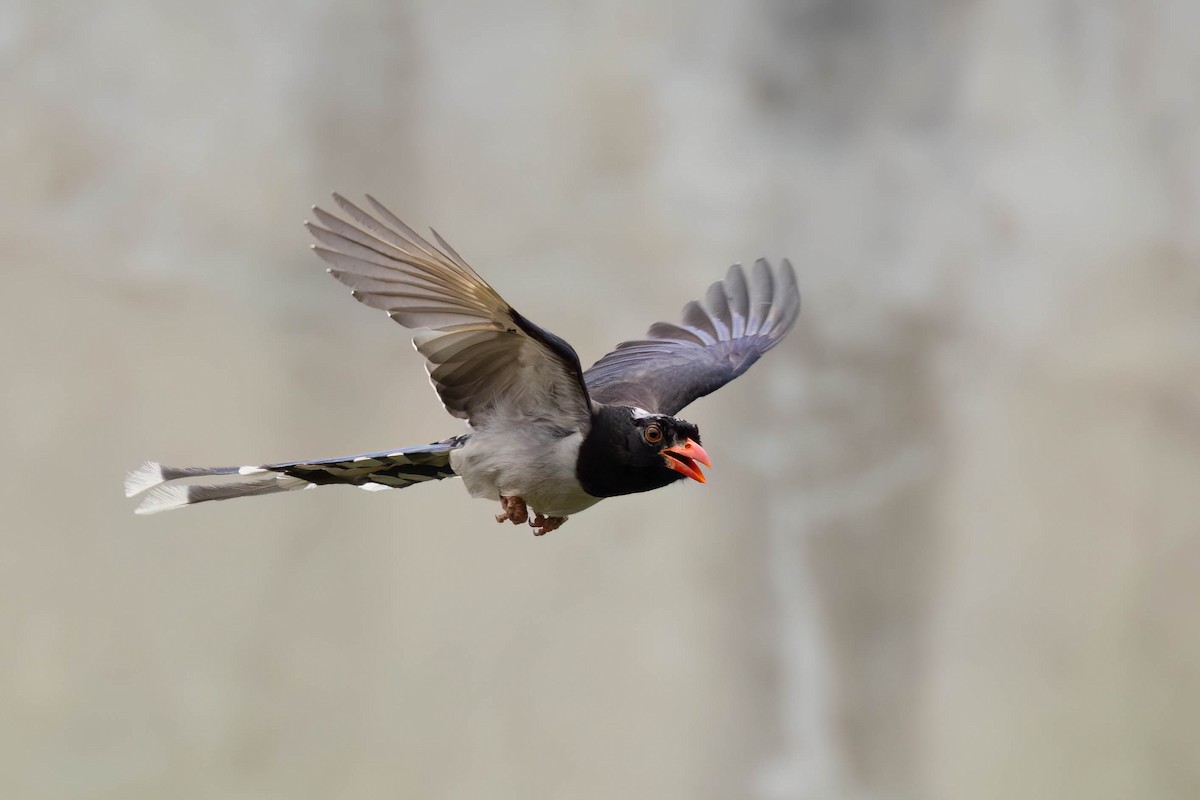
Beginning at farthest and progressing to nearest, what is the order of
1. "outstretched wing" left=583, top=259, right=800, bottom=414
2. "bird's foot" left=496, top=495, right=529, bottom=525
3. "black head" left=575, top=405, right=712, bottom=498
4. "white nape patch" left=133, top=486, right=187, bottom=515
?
"outstretched wing" left=583, top=259, right=800, bottom=414
"white nape patch" left=133, top=486, right=187, bottom=515
"bird's foot" left=496, top=495, right=529, bottom=525
"black head" left=575, top=405, right=712, bottom=498

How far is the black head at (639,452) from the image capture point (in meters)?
3.58

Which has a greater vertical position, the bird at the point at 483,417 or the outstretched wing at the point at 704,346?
the outstretched wing at the point at 704,346

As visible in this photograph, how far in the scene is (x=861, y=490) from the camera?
920 cm

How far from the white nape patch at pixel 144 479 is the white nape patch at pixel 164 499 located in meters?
0.07

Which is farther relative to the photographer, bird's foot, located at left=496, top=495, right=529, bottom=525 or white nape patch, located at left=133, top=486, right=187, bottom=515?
white nape patch, located at left=133, top=486, right=187, bottom=515

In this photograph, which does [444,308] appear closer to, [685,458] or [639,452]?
[639,452]

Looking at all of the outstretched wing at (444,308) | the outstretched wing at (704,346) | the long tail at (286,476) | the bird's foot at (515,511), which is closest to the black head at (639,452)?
the outstretched wing at (444,308)

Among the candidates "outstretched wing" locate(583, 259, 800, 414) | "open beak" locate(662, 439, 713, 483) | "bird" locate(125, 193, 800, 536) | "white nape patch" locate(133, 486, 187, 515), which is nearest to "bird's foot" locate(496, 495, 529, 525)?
"bird" locate(125, 193, 800, 536)

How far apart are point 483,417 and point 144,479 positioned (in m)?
0.99

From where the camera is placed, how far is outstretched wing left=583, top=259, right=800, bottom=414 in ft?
14.7

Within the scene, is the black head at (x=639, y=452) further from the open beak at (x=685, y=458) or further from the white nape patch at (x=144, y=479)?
the white nape patch at (x=144, y=479)

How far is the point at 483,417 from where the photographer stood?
12.8ft

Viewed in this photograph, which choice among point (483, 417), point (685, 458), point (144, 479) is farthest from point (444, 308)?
point (144, 479)

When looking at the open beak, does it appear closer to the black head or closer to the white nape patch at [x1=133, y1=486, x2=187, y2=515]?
the black head
